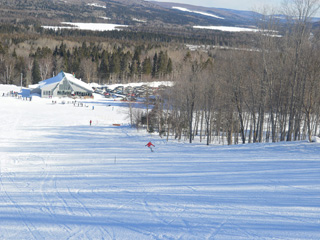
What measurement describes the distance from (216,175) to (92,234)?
5341 mm

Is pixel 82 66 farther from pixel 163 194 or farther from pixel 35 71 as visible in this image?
pixel 163 194

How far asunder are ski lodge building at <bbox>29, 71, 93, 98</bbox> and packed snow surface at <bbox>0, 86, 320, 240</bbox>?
39.8m

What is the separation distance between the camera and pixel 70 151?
17.1 metres

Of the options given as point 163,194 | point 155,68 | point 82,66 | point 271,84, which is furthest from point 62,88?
point 163,194

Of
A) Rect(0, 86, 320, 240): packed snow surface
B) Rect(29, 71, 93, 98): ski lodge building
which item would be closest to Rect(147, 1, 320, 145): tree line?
Rect(0, 86, 320, 240): packed snow surface

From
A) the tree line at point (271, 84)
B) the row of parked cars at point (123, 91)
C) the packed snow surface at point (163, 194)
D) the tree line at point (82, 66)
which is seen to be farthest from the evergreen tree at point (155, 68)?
the packed snow surface at point (163, 194)

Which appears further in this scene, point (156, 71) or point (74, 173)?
point (156, 71)

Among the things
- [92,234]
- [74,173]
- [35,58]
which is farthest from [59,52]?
[92,234]

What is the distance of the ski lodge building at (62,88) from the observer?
2128 inches

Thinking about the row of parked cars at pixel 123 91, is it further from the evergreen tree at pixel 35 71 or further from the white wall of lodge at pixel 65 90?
the evergreen tree at pixel 35 71

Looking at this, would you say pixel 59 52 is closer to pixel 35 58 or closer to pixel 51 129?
pixel 35 58

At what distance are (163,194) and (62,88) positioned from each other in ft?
168

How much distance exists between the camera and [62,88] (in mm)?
56000

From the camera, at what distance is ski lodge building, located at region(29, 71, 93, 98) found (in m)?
54.1
